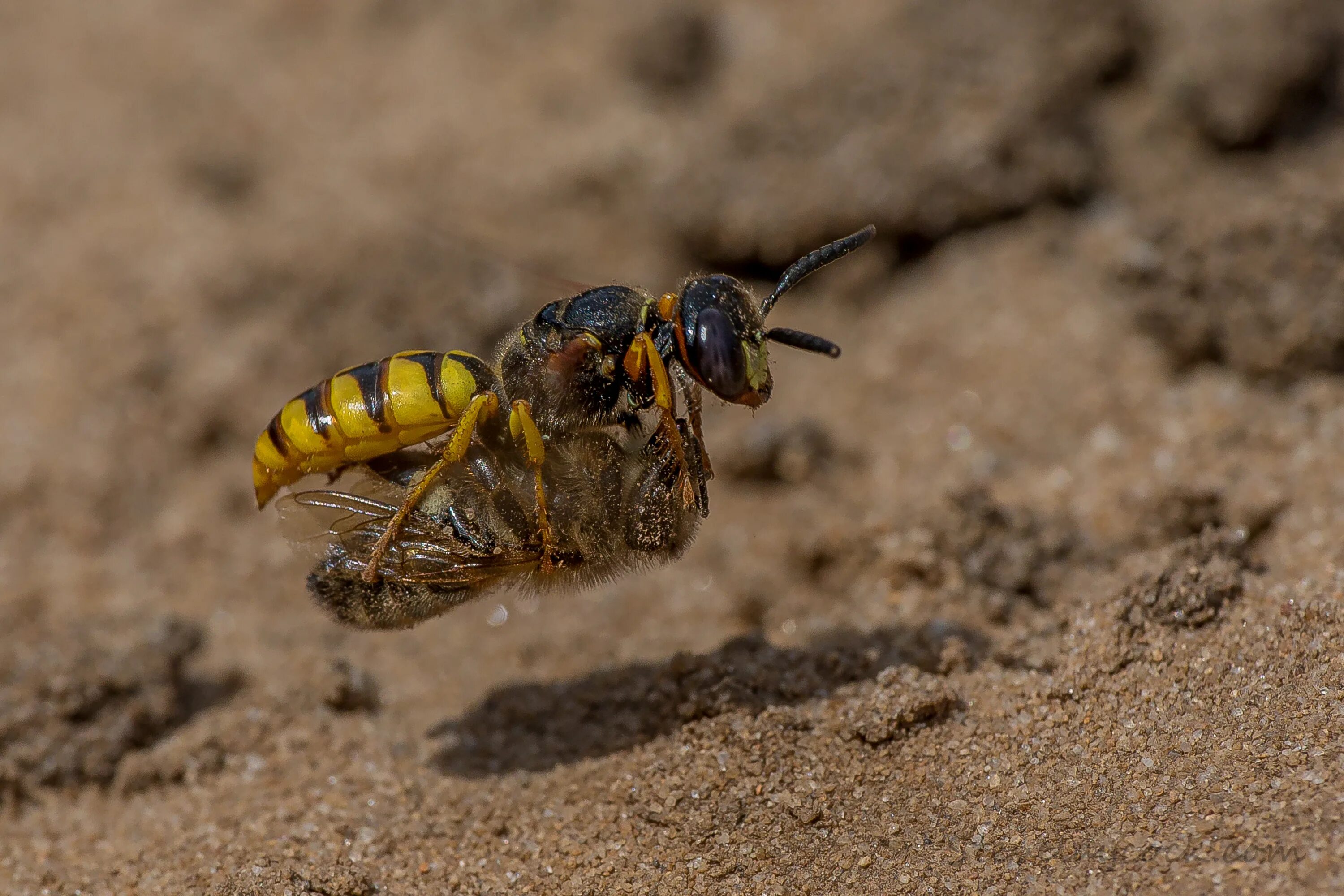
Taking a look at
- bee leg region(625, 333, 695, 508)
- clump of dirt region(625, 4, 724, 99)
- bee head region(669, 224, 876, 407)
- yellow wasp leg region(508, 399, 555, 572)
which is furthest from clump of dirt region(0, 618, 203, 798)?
clump of dirt region(625, 4, 724, 99)

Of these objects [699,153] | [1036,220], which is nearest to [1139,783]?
[1036,220]

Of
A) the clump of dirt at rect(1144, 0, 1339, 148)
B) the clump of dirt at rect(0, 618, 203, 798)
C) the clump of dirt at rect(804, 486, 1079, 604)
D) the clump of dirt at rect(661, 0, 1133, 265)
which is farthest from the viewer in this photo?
the clump of dirt at rect(661, 0, 1133, 265)

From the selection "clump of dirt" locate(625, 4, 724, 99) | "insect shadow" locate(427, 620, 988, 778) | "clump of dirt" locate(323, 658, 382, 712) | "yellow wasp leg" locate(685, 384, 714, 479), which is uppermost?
"clump of dirt" locate(625, 4, 724, 99)

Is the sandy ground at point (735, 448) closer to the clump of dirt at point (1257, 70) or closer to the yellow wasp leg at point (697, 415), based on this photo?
the clump of dirt at point (1257, 70)

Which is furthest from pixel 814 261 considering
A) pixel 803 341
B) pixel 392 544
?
pixel 392 544

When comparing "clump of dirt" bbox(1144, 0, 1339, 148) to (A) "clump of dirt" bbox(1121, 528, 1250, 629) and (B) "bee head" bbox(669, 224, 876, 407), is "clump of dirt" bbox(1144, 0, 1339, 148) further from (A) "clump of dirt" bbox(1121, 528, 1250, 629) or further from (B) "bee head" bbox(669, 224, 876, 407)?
(B) "bee head" bbox(669, 224, 876, 407)

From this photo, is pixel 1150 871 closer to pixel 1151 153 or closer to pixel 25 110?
pixel 1151 153

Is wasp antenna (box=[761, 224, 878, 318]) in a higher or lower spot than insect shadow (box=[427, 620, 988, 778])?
higher
